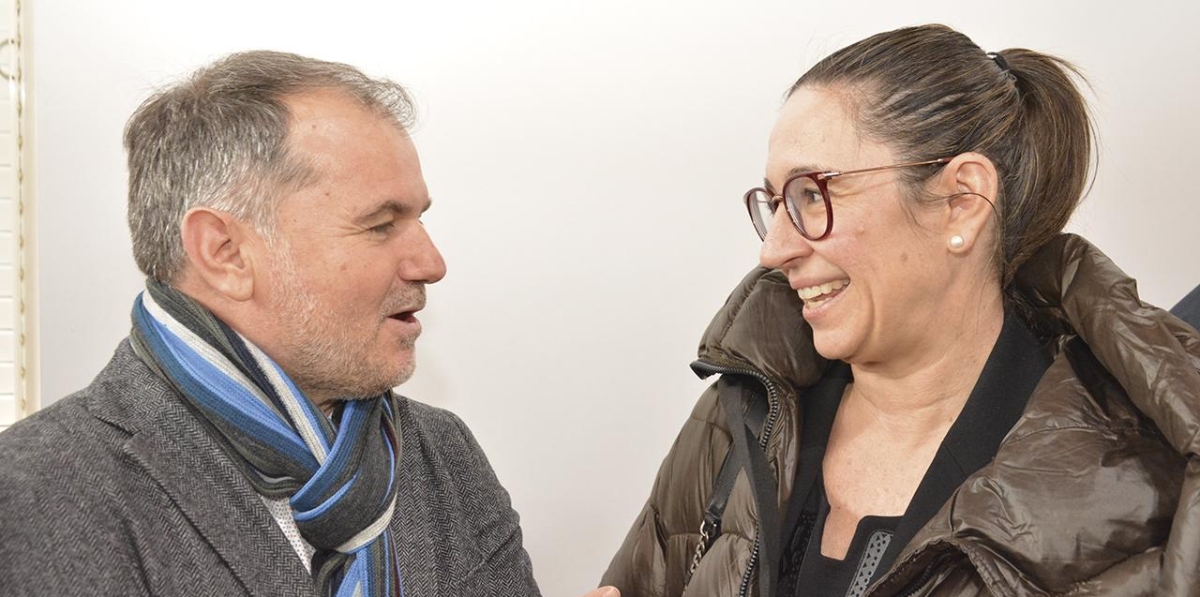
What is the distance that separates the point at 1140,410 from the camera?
5.24 feet

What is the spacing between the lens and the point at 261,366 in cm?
163

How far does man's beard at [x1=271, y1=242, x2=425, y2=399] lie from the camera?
1658 millimetres

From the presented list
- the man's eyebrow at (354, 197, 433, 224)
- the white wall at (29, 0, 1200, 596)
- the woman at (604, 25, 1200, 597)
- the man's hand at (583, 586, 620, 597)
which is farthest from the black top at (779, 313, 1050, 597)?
the white wall at (29, 0, 1200, 596)

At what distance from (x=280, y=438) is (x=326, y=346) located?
14cm

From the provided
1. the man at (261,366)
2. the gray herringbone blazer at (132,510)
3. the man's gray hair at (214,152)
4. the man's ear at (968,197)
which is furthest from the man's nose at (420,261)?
the man's ear at (968,197)

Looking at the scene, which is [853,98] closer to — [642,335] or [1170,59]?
[642,335]

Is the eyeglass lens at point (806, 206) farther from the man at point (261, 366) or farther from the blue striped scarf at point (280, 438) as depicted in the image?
the blue striped scarf at point (280, 438)

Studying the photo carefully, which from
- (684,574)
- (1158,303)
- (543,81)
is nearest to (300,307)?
(684,574)

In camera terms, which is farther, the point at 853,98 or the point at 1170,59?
the point at 1170,59

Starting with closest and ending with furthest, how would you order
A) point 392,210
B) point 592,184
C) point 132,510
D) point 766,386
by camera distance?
point 132,510 < point 392,210 < point 766,386 < point 592,184

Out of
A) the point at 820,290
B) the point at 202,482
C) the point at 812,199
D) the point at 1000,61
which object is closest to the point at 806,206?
the point at 812,199

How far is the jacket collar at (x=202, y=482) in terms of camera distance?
1.51 m

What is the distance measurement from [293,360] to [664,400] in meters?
1.19

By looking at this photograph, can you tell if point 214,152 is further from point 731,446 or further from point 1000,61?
point 1000,61
